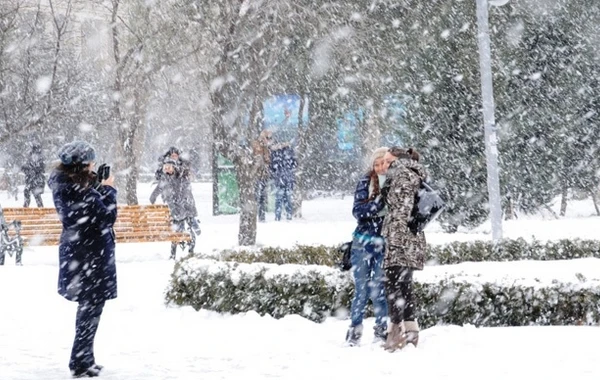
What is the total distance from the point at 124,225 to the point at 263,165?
5441 millimetres

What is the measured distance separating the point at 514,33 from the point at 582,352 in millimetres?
14321

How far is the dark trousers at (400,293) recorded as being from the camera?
7.98 metres

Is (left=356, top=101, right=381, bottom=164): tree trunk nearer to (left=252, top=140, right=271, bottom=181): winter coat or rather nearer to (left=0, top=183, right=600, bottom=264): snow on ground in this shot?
(left=0, top=183, right=600, bottom=264): snow on ground

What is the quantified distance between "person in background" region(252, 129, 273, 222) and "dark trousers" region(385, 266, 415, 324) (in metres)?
10.9

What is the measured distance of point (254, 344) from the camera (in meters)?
8.63

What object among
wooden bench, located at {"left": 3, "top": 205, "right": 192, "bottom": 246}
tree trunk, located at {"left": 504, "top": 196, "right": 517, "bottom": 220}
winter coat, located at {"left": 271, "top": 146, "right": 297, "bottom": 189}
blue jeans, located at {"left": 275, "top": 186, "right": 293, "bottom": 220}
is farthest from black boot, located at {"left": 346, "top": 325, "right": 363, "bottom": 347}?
blue jeans, located at {"left": 275, "top": 186, "right": 293, "bottom": 220}

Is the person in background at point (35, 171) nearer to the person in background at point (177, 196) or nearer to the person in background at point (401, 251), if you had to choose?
the person in background at point (177, 196)

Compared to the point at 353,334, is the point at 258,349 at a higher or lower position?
lower

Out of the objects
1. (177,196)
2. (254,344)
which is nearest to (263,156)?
(177,196)

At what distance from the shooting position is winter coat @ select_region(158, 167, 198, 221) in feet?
53.6

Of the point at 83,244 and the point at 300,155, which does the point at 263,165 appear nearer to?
the point at 300,155

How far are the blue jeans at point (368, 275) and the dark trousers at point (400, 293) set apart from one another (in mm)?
271

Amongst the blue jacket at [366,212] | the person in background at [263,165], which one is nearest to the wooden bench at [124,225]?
the person in background at [263,165]

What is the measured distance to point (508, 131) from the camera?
20359 mm
